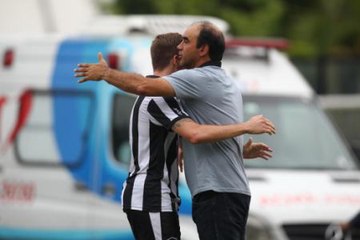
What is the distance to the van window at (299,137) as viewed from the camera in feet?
40.6

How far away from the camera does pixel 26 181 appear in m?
13.5

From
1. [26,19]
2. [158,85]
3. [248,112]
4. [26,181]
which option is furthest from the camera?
[26,19]

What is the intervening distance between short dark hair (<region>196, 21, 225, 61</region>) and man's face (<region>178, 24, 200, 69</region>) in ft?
0.09

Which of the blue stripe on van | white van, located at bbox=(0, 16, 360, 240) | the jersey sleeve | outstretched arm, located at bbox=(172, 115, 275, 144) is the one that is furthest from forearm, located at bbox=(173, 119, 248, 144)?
the blue stripe on van

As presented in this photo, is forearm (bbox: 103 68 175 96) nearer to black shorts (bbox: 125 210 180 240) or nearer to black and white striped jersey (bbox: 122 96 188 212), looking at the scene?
black and white striped jersey (bbox: 122 96 188 212)

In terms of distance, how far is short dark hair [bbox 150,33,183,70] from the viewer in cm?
826

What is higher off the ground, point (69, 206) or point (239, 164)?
point (239, 164)

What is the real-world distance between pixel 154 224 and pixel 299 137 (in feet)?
14.6

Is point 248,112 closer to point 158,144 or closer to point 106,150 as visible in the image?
point 106,150

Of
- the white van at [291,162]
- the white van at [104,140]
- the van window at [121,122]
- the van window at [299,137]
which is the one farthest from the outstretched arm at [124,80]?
the van window at [121,122]

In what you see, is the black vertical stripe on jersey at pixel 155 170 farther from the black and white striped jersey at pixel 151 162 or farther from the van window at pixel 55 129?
the van window at pixel 55 129

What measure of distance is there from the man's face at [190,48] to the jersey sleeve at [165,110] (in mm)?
235

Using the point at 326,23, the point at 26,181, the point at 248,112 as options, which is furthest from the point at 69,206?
the point at 326,23

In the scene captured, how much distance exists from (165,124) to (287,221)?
3524 mm
